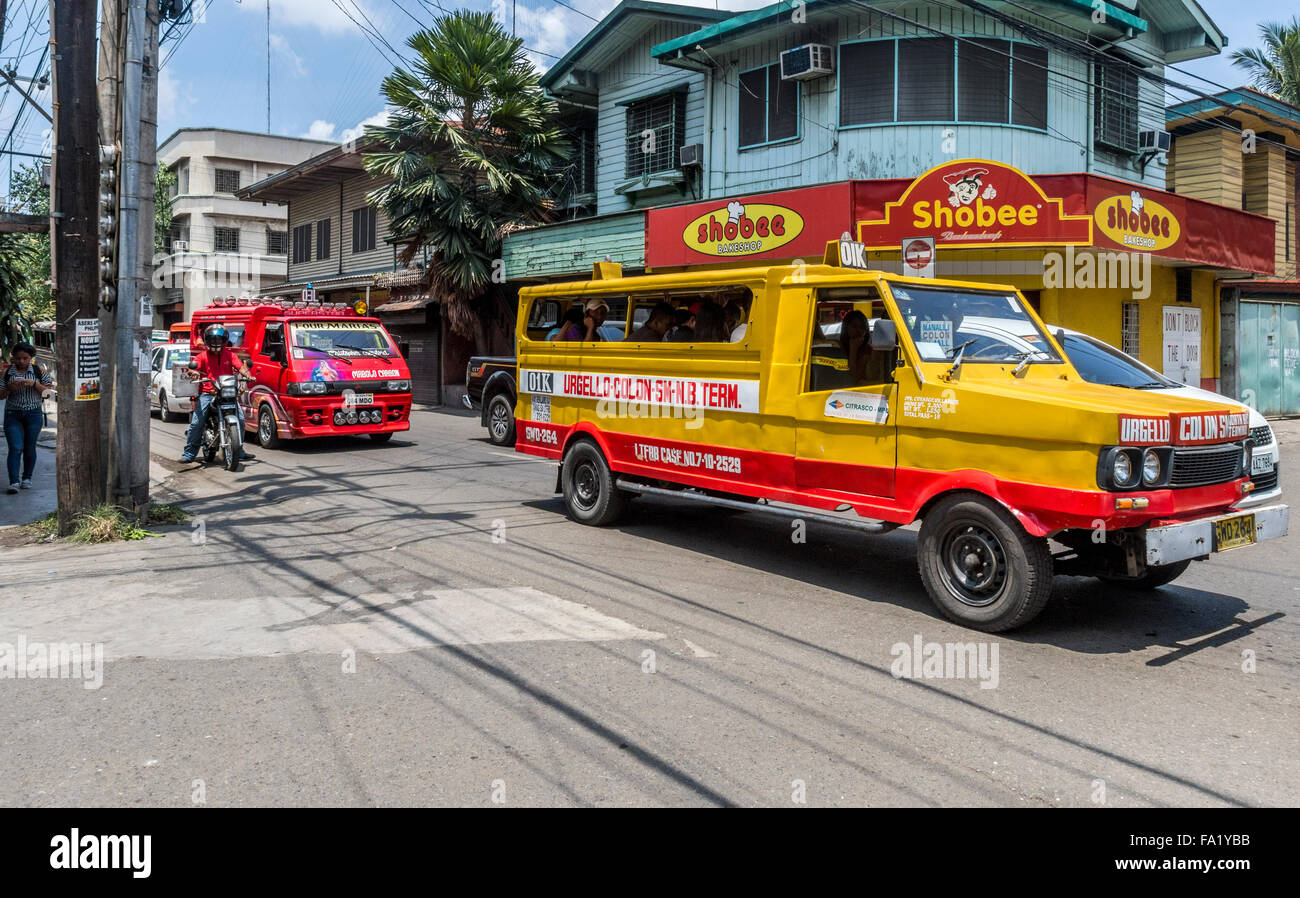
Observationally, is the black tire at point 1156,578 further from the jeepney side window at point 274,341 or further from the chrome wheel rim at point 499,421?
the jeepney side window at point 274,341

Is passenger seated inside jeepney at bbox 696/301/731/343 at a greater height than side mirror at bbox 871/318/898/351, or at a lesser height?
greater

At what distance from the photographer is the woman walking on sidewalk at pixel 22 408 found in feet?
37.6

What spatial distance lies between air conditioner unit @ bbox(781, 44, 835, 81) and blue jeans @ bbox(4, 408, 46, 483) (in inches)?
518

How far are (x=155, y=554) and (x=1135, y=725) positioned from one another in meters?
7.46

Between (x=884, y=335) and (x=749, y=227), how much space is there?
11.7m

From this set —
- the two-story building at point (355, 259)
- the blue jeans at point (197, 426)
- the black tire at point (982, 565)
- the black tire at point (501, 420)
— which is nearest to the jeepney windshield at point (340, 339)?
the blue jeans at point (197, 426)

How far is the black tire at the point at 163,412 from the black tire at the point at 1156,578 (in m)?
19.5

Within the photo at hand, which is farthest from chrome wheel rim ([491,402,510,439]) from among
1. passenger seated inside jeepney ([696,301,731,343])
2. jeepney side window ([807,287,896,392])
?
jeepney side window ([807,287,896,392])

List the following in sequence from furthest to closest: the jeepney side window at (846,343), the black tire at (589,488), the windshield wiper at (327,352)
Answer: the windshield wiper at (327,352)
the black tire at (589,488)
the jeepney side window at (846,343)

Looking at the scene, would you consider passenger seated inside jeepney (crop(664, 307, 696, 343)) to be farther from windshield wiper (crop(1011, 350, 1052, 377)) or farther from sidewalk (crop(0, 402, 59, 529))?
sidewalk (crop(0, 402, 59, 529))

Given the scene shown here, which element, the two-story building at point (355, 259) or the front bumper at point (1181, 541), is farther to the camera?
the two-story building at point (355, 259)

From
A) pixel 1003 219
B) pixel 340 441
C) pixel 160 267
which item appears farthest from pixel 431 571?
pixel 160 267

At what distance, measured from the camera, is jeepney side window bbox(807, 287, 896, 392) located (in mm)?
7012
